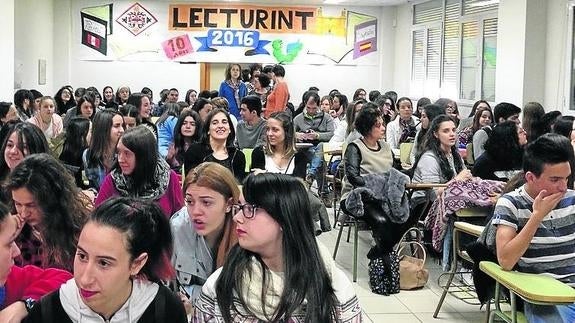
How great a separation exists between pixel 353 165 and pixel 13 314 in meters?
4.34

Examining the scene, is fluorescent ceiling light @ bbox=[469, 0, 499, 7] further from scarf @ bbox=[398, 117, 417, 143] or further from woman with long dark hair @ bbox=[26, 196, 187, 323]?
woman with long dark hair @ bbox=[26, 196, 187, 323]

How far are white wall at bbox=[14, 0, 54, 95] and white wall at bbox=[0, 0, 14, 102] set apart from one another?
4.33ft

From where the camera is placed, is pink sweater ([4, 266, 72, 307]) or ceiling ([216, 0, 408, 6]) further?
ceiling ([216, 0, 408, 6])

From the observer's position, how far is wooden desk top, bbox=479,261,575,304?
9.64ft

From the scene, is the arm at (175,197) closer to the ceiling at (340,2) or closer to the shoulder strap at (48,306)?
the shoulder strap at (48,306)

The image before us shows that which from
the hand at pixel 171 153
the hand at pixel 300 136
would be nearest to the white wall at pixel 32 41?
the hand at pixel 300 136

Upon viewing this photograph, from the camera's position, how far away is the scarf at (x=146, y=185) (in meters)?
3.98

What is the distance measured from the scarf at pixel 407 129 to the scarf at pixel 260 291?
24.6ft

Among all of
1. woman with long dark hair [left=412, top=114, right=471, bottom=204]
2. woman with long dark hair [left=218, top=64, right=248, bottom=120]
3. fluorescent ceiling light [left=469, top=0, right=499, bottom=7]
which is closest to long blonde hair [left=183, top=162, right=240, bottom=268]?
woman with long dark hair [left=412, top=114, right=471, bottom=204]

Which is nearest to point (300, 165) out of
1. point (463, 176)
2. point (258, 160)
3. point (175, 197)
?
point (258, 160)

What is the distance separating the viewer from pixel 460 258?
15.5 feet

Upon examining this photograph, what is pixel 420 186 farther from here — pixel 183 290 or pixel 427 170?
pixel 183 290

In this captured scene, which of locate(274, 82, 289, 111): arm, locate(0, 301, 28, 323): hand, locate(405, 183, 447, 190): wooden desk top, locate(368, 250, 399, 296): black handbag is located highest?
locate(274, 82, 289, 111): arm

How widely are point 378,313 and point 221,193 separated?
249cm
